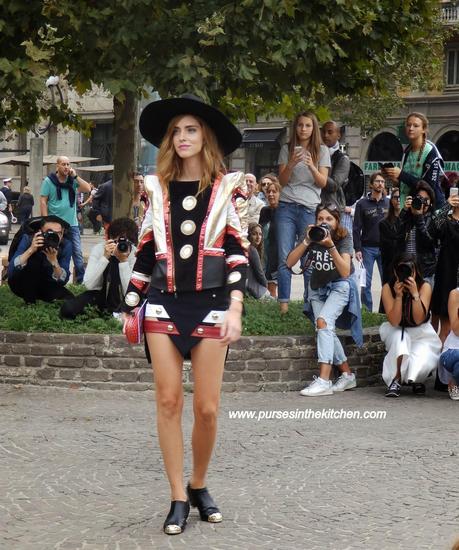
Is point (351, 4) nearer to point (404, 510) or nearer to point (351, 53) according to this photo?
point (351, 53)

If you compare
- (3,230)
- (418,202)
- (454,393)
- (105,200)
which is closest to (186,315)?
(454,393)

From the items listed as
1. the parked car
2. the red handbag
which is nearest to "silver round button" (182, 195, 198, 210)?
the red handbag

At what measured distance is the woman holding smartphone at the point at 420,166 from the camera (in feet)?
38.2

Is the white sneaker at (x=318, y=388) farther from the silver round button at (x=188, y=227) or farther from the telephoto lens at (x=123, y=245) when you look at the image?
the silver round button at (x=188, y=227)

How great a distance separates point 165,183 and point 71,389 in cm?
454

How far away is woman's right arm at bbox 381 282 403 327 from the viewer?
1039 centimetres

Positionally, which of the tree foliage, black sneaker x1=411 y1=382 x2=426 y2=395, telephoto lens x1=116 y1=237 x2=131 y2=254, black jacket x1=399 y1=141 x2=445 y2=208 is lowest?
black sneaker x1=411 y1=382 x2=426 y2=395

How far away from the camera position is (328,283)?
1066cm

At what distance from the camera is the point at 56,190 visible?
16266mm

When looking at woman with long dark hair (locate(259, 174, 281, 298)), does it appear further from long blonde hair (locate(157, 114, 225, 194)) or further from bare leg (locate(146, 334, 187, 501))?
bare leg (locate(146, 334, 187, 501))

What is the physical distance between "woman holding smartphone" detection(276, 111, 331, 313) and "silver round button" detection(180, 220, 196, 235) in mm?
6012

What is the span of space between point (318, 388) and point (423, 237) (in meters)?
2.10

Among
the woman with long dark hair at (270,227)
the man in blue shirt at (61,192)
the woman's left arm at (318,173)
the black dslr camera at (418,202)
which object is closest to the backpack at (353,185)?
the woman's left arm at (318,173)

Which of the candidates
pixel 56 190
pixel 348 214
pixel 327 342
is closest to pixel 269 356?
pixel 327 342
